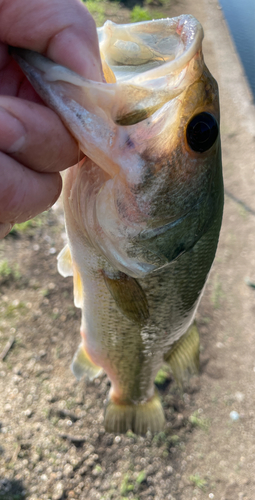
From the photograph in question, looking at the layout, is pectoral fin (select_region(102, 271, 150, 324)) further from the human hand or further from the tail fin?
the tail fin

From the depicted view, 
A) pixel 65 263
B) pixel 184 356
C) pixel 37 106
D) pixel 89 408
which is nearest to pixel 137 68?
pixel 37 106

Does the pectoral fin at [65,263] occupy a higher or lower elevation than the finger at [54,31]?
lower

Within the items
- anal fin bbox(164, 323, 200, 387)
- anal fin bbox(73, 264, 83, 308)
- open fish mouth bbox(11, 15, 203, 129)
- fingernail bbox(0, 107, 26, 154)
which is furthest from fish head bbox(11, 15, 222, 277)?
anal fin bbox(164, 323, 200, 387)

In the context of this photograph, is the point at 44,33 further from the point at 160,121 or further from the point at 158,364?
the point at 158,364

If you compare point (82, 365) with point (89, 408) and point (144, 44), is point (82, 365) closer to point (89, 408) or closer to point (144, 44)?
point (89, 408)

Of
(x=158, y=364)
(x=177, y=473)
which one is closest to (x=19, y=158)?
(x=158, y=364)

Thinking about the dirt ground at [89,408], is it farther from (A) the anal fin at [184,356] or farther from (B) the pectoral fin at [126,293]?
(B) the pectoral fin at [126,293]

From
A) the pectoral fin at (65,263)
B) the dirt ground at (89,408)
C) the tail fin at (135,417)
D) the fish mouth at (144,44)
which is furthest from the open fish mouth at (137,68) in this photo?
the dirt ground at (89,408)
